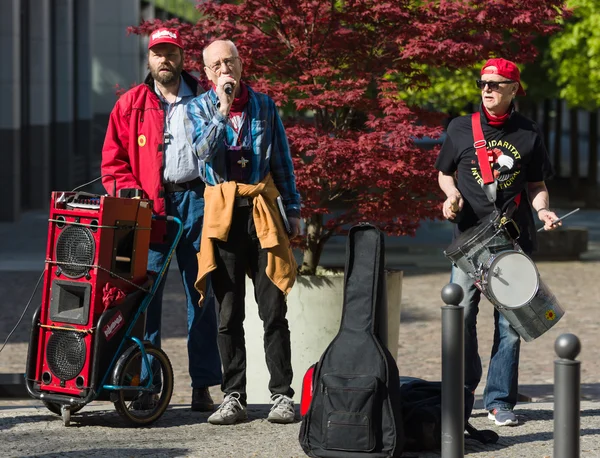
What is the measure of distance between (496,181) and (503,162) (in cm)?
10

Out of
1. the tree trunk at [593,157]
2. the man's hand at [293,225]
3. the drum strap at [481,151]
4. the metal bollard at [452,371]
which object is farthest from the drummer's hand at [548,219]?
the tree trunk at [593,157]

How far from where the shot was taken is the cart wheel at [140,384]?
624 centimetres

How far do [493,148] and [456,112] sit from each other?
20.0 meters

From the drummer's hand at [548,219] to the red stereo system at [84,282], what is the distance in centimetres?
191

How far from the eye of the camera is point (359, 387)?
18.5 feet

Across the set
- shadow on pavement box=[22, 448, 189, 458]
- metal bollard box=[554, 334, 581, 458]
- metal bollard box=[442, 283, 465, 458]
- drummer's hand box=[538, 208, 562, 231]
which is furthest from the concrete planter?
metal bollard box=[554, 334, 581, 458]

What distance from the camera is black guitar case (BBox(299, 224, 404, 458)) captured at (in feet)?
18.4

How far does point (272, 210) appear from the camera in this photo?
6375 millimetres

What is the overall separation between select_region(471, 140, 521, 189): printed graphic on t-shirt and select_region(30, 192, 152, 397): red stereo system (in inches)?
66.5

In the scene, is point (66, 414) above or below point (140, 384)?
below

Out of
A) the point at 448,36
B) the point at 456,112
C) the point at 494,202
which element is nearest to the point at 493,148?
the point at 494,202

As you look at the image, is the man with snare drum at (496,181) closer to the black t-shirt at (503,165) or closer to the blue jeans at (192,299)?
the black t-shirt at (503,165)

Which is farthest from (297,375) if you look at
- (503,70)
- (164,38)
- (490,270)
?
(503,70)

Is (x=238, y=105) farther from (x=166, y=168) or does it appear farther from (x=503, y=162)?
(x=503, y=162)
